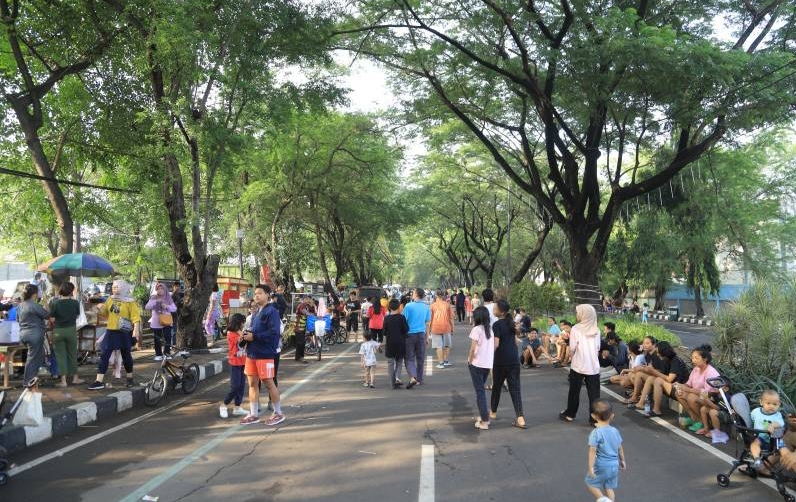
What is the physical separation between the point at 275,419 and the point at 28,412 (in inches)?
107

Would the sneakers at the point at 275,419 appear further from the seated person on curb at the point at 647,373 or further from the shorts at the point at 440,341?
the shorts at the point at 440,341

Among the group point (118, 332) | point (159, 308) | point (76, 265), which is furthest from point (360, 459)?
point (76, 265)

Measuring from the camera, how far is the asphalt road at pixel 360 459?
4.86 m

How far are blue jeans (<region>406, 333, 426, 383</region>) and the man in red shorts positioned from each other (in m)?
3.36

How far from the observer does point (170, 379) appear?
9359 mm

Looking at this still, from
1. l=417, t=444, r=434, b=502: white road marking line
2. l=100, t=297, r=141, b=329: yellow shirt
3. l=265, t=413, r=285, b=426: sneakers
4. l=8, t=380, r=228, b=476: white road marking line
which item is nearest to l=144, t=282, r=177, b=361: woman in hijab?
l=100, t=297, r=141, b=329: yellow shirt

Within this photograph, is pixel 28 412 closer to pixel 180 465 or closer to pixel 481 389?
pixel 180 465

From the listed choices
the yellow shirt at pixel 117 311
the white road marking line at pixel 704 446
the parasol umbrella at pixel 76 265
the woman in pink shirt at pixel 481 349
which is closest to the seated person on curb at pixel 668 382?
the white road marking line at pixel 704 446

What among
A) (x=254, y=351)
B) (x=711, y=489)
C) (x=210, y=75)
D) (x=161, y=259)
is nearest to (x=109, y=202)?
(x=161, y=259)

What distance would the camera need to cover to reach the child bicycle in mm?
8680

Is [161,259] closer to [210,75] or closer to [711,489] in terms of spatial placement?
[210,75]

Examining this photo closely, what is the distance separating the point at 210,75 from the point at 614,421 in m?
10.4

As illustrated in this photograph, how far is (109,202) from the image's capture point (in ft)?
95.6

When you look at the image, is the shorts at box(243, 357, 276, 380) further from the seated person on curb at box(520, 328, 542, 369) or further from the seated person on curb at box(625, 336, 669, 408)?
the seated person on curb at box(520, 328, 542, 369)
